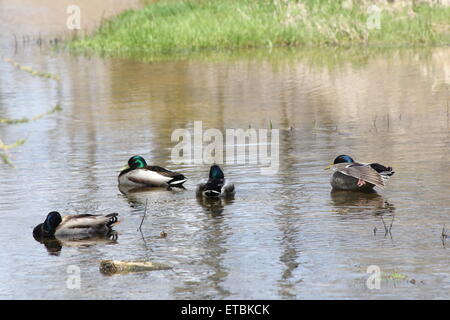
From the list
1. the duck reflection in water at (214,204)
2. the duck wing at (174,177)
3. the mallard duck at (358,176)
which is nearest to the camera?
the duck reflection in water at (214,204)

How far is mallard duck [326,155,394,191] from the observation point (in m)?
13.6

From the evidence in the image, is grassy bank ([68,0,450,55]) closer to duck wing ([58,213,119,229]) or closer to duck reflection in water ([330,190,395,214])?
duck reflection in water ([330,190,395,214])

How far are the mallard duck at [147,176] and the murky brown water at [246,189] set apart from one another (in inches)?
11.2

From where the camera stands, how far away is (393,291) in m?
9.34

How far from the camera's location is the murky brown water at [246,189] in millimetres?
10016

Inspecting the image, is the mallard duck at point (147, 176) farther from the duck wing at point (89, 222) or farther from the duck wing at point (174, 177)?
the duck wing at point (89, 222)

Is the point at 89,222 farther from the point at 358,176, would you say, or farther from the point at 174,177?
the point at 358,176

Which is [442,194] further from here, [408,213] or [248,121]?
[248,121]

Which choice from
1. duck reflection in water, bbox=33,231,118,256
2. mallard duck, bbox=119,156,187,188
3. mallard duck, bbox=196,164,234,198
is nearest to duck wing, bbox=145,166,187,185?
mallard duck, bbox=119,156,187,188

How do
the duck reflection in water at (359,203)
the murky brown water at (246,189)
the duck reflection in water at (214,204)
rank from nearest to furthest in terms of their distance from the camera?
the murky brown water at (246,189)
the duck reflection in water at (359,203)
the duck reflection in water at (214,204)

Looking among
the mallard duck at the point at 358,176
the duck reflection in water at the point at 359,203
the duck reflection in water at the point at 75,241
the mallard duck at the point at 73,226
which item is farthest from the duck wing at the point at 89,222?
the mallard duck at the point at 358,176

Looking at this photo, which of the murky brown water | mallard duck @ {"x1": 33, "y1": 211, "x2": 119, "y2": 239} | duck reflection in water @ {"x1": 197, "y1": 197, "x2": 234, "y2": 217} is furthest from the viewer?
duck reflection in water @ {"x1": 197, "y1": 197, "x2": 234, "y2": 217}

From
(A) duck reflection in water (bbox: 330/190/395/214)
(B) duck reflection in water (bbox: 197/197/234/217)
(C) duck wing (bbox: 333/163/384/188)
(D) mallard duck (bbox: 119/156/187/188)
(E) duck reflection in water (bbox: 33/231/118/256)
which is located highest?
(C) duck wing (bbox: 333/163/384/188)

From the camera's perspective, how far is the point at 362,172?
44.9 ft
